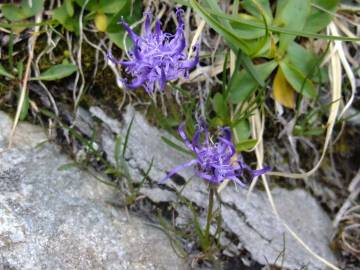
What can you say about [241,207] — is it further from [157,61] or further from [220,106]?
[157,61]

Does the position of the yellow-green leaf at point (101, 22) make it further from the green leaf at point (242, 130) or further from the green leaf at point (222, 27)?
the green leaf at point (242, 130)

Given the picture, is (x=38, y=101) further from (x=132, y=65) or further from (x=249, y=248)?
(x=249, y=248)

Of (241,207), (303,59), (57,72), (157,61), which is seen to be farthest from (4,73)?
(303,59)

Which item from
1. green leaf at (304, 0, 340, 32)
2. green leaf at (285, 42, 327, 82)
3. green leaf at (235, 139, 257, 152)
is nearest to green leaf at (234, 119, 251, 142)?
green leaf at (235, 139, 257, 152)

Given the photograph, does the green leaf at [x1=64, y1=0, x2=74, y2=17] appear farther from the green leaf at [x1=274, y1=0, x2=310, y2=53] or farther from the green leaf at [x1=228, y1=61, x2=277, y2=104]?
the green leaf at [x1=274, y1=0, x2=310, y2=53]

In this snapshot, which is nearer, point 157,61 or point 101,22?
point 157,61

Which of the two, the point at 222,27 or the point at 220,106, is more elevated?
the point at 222,27

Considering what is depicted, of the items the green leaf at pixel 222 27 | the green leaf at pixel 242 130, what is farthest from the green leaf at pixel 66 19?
the green leaf at pixel 242 130
